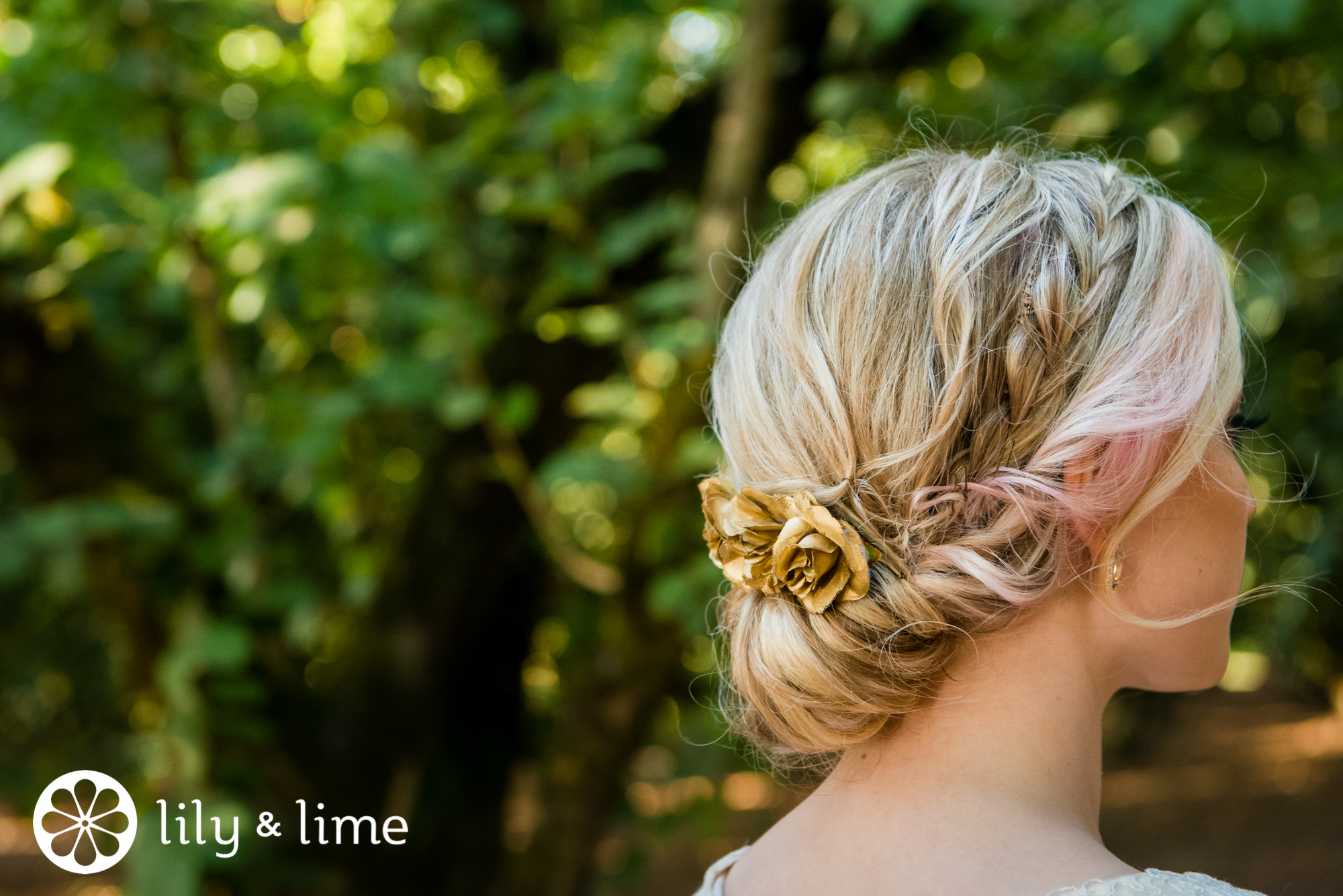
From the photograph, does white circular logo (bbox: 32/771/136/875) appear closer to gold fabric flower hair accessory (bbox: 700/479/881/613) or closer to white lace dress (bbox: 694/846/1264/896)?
gold fabric flower hair accessory (bbox: 700/479/881/613)

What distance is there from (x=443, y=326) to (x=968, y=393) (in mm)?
1722

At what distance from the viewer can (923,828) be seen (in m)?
1.07

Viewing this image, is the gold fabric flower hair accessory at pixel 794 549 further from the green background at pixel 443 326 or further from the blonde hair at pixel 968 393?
the green background at pixel 443 326

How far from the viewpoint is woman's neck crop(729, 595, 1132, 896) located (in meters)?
1.04

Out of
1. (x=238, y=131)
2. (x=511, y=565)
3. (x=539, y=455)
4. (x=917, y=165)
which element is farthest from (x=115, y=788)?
(x=917, y=165)

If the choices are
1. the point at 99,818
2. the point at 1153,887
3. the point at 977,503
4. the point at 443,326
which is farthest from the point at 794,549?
the point at 99,818

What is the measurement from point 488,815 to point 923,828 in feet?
7.89

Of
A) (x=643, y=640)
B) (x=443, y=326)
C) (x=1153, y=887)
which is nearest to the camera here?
(x=1153, y=887)

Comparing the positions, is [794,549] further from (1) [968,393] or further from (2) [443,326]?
(2) [443,326]

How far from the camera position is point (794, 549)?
1125 mm

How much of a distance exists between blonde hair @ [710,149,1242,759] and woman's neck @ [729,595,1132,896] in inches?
1.6

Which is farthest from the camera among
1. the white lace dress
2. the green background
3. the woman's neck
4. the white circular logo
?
the white circular logo

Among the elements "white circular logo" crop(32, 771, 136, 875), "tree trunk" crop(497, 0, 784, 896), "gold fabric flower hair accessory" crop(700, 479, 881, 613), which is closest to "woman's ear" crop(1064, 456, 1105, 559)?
"gold fabric flower hair accessory" crop(700, 479, 881, 613)

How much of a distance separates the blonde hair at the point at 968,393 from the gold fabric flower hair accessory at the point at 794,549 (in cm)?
2
